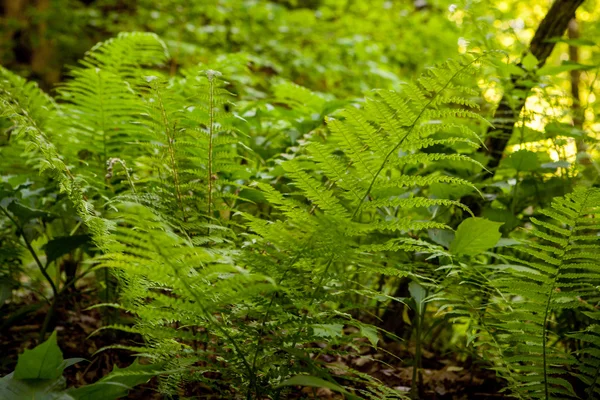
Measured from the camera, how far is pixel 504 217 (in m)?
1.57

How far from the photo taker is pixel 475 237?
1241 millimetres

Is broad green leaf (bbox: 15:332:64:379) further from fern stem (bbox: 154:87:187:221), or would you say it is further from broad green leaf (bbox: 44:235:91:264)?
broad green leaf (bbox: 44:235:91:264)

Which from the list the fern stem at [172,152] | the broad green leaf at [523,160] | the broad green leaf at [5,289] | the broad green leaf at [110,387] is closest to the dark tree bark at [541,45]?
the broad green leaf at [523,160]

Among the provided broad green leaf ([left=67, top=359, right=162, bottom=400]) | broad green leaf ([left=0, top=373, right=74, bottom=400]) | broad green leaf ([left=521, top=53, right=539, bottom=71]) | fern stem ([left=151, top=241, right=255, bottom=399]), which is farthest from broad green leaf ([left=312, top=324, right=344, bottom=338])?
broad green leaf ([left=521, top=53, right=539, bottom=71])

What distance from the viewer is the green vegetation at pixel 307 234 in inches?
39.7

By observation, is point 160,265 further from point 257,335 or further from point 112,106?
point 112,106

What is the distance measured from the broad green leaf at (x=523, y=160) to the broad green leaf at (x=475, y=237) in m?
0.45

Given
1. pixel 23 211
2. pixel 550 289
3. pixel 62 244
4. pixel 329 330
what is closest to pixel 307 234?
pixel 329 330

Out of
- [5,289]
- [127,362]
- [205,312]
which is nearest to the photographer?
[205,312]

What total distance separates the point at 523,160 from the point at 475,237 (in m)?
0.50

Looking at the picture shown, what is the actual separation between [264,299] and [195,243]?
9.3 inches

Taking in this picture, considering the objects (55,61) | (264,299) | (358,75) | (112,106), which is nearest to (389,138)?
(264,299)

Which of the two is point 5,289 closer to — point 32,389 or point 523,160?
point 32,389

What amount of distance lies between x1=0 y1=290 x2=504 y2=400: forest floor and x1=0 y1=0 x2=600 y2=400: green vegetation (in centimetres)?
1
